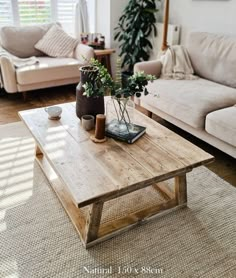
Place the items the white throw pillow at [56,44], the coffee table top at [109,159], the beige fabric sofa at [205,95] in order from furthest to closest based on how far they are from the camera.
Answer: the white throw pillow at [56,44] < the beige fabric sofa at [205,95] < the coffee table top at [109,159]

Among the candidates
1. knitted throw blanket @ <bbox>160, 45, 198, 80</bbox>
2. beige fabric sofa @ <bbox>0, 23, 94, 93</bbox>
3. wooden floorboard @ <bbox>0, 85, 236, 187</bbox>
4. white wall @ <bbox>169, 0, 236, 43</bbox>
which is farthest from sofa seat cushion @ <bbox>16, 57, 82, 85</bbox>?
white wall @ <bbox>169, 0, 236, 43</bbox>

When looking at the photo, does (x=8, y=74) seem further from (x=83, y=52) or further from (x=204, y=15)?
(x=204, y=15)

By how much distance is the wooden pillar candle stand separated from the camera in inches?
64.3

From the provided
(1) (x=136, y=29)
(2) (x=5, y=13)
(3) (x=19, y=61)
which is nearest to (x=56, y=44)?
(3) (x=19, y=61)

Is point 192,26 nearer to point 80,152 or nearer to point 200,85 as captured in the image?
point 200,85

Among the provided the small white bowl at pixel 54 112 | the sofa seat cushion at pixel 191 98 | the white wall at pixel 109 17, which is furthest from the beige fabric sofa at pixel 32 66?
the small white bowl at pixel 54 112

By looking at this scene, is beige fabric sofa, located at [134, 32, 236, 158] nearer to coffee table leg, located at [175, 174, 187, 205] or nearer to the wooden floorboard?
the wooden floorboard

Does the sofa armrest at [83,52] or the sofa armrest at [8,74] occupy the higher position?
the sofa armrest at [83,52]

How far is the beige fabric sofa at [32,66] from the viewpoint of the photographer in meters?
3.12

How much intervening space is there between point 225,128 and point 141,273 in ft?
3.69

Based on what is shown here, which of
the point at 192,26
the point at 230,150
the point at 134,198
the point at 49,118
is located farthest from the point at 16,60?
the point at 230,150

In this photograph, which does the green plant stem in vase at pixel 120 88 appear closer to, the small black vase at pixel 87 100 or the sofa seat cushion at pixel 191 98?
the small black vase at pixel 87 100

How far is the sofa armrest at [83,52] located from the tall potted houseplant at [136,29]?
53 cm

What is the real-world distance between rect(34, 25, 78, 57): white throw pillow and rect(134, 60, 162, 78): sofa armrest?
1220 millimetres
